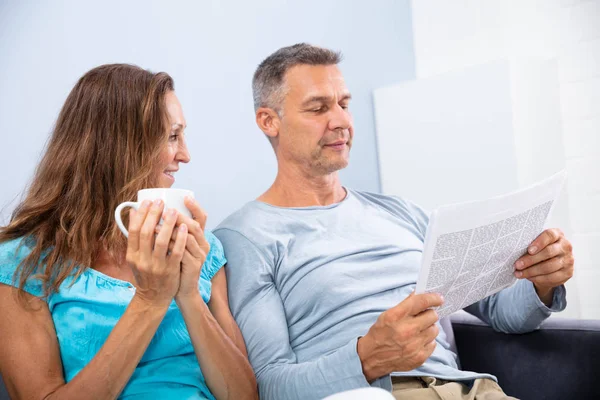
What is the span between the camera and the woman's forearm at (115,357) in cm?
108

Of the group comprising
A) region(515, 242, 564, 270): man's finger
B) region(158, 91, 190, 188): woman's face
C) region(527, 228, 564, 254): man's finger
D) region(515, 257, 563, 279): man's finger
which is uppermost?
region(158, 91, 190, 188): woman's face

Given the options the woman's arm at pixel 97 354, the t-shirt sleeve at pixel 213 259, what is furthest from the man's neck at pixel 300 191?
the woman's arm at pixel 97 354

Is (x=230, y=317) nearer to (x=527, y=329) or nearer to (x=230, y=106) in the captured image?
(x=527, y=329)

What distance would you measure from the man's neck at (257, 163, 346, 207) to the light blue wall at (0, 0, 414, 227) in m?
0.49

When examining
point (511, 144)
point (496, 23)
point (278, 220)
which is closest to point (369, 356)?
point (278, 220)

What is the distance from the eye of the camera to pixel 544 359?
60.8 inches

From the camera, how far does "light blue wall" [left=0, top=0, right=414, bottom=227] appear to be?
1678 mm

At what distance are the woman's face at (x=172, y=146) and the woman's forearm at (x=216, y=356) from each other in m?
0.30

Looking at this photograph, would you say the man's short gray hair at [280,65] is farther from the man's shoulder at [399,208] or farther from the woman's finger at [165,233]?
the woman's finger at [165,233]

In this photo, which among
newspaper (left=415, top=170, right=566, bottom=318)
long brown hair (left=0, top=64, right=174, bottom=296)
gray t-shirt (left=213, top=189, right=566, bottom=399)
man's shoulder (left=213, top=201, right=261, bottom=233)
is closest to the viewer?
newspaper (left=415, top=170, right=566, bottom=318)

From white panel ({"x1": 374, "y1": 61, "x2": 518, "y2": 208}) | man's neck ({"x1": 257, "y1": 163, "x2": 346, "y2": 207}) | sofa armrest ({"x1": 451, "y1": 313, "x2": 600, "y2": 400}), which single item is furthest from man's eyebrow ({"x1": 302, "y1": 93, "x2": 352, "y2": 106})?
white panel ({"x1": 374, "y1": 61, "x2": 518, "y2": 208})

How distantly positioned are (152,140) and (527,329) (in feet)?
3.11

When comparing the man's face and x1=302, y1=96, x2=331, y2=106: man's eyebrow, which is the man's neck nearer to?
the man's face

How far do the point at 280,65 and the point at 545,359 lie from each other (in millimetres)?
962
